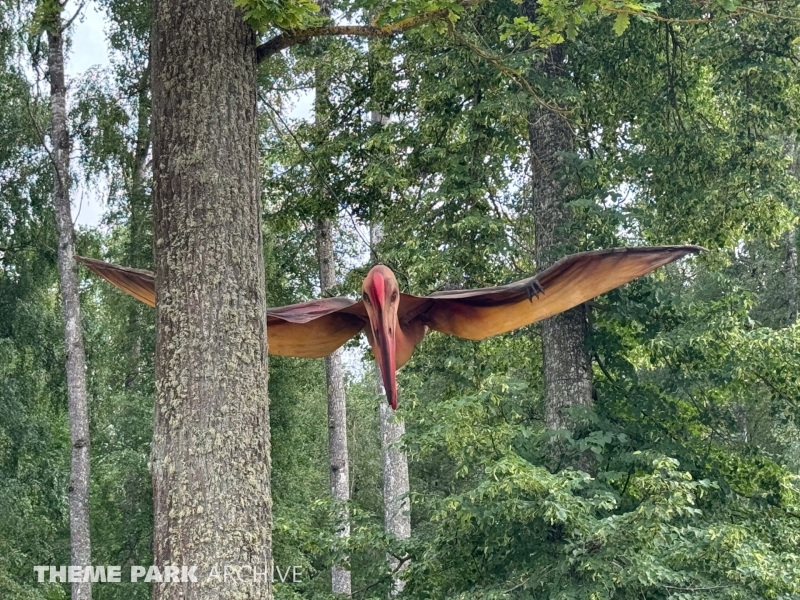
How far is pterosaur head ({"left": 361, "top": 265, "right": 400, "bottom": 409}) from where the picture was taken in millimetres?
3227

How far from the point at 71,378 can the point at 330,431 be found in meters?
3.88

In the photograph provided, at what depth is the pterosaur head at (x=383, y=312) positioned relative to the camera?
10.6 feet

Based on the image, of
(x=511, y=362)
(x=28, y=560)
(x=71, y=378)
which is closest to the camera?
(x=511, y=362)

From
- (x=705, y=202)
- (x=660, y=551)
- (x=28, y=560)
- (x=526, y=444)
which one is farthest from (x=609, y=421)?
(x=28, y=560)

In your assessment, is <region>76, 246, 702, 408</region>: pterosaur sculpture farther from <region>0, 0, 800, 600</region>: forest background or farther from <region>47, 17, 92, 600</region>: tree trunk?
<region>47, 17, 92, 600</region>: tree trunk

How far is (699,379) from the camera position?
726 centimetres

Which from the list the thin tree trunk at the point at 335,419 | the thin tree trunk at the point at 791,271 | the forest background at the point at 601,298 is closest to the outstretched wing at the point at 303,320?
the forest background at the point at 601,298

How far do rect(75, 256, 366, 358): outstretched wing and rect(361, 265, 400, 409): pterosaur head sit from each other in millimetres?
353

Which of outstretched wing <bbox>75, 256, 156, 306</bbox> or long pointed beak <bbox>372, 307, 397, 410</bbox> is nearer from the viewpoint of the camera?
long pointed beak <bbox>372, 307, 397, 410</bbox>

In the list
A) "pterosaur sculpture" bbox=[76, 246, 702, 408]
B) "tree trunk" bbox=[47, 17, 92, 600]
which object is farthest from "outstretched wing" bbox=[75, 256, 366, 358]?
"tree trunk" bbox=[47, 17, 92, 600]

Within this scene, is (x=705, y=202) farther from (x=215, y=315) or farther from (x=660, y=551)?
(x=215, y=315)

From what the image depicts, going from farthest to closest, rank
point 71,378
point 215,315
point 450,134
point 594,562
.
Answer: point 71,378 → point 450,134 → point 594,562 → point 215,315

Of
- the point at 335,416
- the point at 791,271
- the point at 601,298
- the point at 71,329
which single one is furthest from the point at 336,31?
the point at 791,271

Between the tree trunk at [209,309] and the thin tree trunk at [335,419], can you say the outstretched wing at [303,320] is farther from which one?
the thin tree trunk at [335,419]
